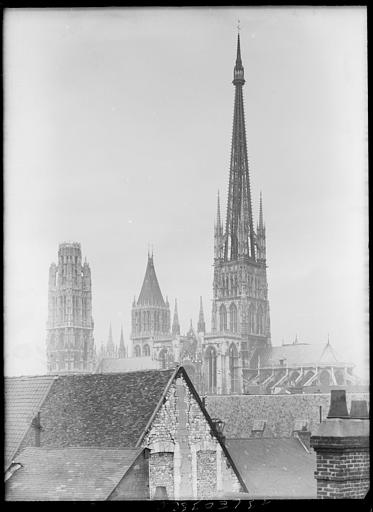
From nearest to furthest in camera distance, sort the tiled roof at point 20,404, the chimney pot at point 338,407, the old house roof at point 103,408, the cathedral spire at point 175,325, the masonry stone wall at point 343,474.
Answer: the tiled roof at point 20,404 < the masonry stone wall at point 343,474 < the chimney pot at point 338,407 < the old house roof at point 103,408 < the cathedral spire at point 175,325

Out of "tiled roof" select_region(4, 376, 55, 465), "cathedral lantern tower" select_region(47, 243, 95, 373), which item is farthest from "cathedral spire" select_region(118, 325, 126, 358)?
"tiled roof" select_region(4, 376, 55, 465)

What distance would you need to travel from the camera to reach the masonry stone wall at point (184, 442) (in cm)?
680

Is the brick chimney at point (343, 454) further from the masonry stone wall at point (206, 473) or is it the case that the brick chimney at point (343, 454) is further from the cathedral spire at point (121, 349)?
the cathedral spire at point (121, 349)

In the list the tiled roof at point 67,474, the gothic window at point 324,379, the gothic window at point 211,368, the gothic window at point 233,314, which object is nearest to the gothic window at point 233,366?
the gothic window at point 211,368

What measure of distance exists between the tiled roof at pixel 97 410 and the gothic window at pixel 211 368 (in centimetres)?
38

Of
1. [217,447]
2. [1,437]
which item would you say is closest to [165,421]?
[217,447]

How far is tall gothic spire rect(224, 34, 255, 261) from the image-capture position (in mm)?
5871

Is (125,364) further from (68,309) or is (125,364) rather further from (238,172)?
(238,172)

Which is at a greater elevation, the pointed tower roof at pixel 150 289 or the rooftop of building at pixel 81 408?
the pointed tower roof at pixel 150 289

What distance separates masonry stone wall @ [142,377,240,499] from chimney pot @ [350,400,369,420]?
57.0 inches

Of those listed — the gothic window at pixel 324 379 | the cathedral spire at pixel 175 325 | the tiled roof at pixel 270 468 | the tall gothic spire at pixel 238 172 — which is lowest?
the tiled roof at pixel 270 468

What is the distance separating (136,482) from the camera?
21.5 ft

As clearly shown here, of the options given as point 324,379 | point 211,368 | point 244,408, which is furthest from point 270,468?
point 324,379

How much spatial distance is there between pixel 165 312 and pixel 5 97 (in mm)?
2228
